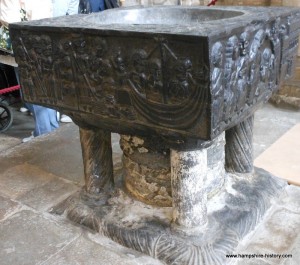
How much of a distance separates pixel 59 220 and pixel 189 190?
770 millimetres

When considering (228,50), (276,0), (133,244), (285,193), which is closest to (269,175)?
(285,193)

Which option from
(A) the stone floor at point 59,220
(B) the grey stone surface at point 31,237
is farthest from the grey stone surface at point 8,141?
(B) the grey stone surface at point 31,237

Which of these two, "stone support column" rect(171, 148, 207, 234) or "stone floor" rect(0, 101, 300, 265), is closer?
"stone support column" rect(171, 148, 207, 234)

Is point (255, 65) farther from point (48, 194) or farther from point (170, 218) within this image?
point (48, 194)

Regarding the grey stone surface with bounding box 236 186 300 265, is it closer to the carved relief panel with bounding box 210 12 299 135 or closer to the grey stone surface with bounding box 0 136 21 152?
the carved relief panel with bounding box 210 12 299 135

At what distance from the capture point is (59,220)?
2.06 m

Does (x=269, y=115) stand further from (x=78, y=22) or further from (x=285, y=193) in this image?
(x=78, y=22)

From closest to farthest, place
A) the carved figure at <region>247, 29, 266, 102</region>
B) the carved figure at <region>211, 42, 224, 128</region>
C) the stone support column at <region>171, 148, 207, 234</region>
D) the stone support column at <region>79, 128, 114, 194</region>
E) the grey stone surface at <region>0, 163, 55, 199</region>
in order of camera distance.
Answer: the carved figure at <region>211, 42, 224, 128</region>
the carved figure at <region>247, 29, 266, 102</region>
the stone support column at <region>171, 148, 207, 234</region>
the stone support column at <region>79, 128, 114, 194</region>
the grey stone surface at <region>0, 163, 55, 199</region>

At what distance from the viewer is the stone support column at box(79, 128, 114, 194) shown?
6.50 feet

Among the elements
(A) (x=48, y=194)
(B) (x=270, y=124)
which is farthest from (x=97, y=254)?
(B) (x=270, y=124)

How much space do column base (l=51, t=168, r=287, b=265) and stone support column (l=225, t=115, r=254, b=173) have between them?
0.17ft

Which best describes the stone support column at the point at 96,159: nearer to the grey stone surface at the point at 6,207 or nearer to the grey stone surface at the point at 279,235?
the grey stone surface at the point at 6,207

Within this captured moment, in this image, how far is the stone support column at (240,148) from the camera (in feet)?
6.84

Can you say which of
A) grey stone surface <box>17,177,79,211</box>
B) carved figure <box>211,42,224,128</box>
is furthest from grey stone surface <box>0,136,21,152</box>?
carved figure <box>211,42,224,128</box>
